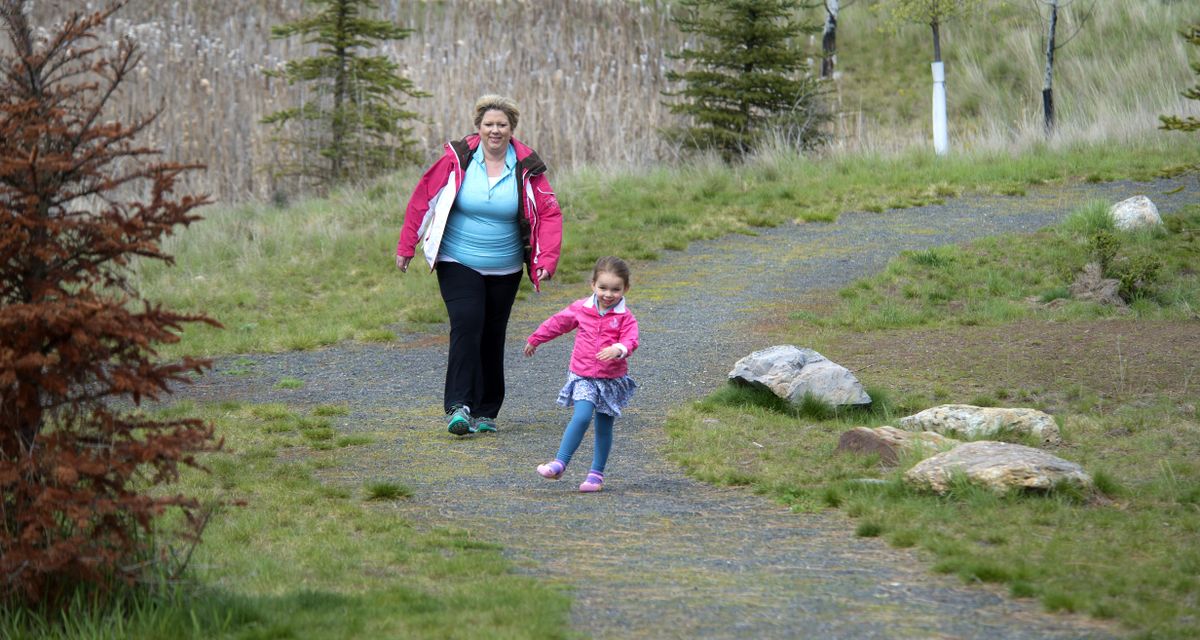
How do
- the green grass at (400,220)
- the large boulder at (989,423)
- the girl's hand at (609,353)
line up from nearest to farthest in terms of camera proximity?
1. the girl's hand at (609,353)
2. the large boulder at (989,423)
3. the green grass at (400,220)

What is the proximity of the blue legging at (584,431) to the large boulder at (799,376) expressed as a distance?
2.10m

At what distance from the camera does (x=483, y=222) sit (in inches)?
351

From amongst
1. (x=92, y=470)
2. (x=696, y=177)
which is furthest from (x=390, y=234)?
(x=92, y=470)

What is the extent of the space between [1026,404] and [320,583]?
546cm

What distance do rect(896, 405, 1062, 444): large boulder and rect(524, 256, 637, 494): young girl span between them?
214 centimetres

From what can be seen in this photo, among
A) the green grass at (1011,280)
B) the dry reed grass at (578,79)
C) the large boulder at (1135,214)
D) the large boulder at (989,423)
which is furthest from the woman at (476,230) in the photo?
the dry reed grass at (578,79)

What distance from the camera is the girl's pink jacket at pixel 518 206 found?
29.0ft

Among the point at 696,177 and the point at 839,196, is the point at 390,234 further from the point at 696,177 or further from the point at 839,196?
the point at 839,196

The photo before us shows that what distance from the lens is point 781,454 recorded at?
8.04 metres

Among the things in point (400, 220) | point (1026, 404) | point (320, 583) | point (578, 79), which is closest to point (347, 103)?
point (400, 220)

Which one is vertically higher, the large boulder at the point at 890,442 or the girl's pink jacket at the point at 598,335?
the girl's pink jacket at the point at 598,335

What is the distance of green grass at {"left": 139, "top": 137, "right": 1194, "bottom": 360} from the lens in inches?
539

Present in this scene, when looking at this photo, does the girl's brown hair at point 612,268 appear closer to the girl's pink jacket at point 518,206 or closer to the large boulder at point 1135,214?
the girl's pink jacket at point 518,206

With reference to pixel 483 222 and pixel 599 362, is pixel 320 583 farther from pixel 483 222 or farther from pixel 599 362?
pixel 483 222
